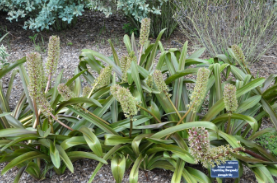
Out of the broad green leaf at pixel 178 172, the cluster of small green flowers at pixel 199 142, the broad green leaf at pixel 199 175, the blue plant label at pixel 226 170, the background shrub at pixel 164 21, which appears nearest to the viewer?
the cluster of small green flowers at pixel 199 142

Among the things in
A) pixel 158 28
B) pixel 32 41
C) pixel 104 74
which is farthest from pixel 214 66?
pixel 32 41

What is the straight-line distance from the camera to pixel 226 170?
6.73 ft

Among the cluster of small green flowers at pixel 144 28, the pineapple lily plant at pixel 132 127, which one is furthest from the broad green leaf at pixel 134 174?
the cluster of small green flowers at pixel 144 28

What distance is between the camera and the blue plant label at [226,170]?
2045 mm

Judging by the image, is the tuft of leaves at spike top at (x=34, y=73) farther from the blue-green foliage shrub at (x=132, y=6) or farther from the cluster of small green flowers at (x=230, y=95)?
the blue-green foliage shrub at (x=132, y=6)

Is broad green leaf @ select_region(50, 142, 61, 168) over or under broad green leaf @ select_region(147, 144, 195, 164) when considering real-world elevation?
over

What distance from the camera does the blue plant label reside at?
2.04m

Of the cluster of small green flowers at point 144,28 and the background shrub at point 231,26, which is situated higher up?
the background shrub at point 231,26

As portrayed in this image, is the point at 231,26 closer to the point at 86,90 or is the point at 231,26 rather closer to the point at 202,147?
the point at 86,90

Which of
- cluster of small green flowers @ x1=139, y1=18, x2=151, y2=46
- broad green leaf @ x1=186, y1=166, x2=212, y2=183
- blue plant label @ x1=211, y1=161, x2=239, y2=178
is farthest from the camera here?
cluster of small green flowers @ x1=139, y1=18, x2=151, y2=46

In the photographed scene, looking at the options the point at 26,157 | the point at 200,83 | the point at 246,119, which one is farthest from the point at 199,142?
the point at 26,157

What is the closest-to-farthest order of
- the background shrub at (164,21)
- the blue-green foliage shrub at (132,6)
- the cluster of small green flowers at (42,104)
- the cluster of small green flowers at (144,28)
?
the cluster of small green flowers at (42,104), the cluster of small green flowers at (144,28), the blue-green foliage shrub at (132,6), the background shrub at (164,21)

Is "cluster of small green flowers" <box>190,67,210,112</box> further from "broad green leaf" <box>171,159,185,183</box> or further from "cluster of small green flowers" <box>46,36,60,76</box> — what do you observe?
"cluster of small green flowers" <box>46,36,60,76</box>

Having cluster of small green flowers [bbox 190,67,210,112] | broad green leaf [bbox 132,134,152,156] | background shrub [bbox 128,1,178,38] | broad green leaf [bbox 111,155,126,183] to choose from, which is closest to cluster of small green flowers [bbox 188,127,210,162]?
cluster of small green flowers [bbox 190,67,210,112]
